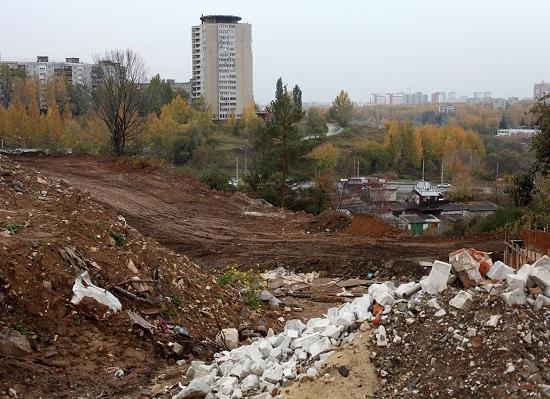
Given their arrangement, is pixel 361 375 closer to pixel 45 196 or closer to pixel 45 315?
pixel 45 315

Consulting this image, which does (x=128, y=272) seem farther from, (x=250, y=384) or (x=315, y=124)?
(x=315, y=124)

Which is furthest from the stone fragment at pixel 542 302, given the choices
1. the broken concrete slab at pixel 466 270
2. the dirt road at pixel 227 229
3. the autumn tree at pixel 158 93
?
the autumn tree at pixel 158 93

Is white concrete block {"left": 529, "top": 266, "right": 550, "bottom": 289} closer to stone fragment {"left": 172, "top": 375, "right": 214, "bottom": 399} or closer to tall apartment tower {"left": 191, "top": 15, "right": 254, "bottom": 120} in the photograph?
stone fragment {"left": 172, "top": 375, "right": 214, "bottom": 399}

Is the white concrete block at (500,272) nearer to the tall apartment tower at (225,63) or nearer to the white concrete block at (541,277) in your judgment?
the white concrete block at (541,277)

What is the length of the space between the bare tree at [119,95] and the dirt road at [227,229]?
526 cm

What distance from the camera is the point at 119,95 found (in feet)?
90.4

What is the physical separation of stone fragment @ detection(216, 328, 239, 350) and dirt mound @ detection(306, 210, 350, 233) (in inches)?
335

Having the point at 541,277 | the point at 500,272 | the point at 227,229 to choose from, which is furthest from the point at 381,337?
the point at 227,229

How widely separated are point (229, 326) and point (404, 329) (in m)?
3.23

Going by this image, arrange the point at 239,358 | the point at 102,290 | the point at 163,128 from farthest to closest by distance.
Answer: the point at 163,128
the point at 102,290
the point at 239,358

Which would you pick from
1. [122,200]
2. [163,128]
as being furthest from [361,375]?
[163,128]

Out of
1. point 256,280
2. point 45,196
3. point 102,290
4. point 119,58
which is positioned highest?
point 119,58

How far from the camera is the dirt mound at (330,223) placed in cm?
1588

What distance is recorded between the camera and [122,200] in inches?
646
